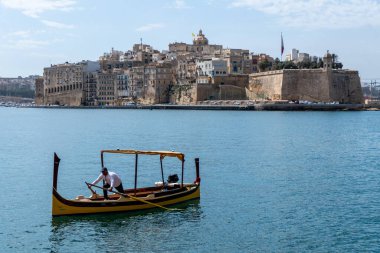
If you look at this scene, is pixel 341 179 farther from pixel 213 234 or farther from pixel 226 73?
pixel 226 73

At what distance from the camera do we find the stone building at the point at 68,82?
98500 mm

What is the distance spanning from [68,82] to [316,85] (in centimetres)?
4624

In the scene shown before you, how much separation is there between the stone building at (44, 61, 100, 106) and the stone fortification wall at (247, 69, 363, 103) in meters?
36.4

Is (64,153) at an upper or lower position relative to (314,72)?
lower

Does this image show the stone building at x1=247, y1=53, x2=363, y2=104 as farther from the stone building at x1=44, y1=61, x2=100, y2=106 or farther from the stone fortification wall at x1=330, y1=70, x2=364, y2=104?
the stone building at x1=44, y1=61, x2=100, y2=106

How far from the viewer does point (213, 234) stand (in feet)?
42.7

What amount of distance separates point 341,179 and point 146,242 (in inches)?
379

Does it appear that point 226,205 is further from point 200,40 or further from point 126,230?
point 200,40

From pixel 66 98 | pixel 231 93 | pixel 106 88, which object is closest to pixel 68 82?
pixel 66 98

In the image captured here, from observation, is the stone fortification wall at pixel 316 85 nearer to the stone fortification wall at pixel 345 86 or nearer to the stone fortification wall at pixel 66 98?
the stone fortification wall at pixel 345 86

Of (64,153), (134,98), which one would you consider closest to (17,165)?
(64,153)

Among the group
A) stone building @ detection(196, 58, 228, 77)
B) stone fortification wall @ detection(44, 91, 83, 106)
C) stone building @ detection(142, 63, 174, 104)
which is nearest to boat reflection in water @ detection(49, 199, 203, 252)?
stone building @ detection(196, 58, 228, 77)

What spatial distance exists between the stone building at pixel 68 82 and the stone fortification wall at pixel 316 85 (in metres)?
36.4

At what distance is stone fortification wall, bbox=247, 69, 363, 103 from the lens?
69688 mm
